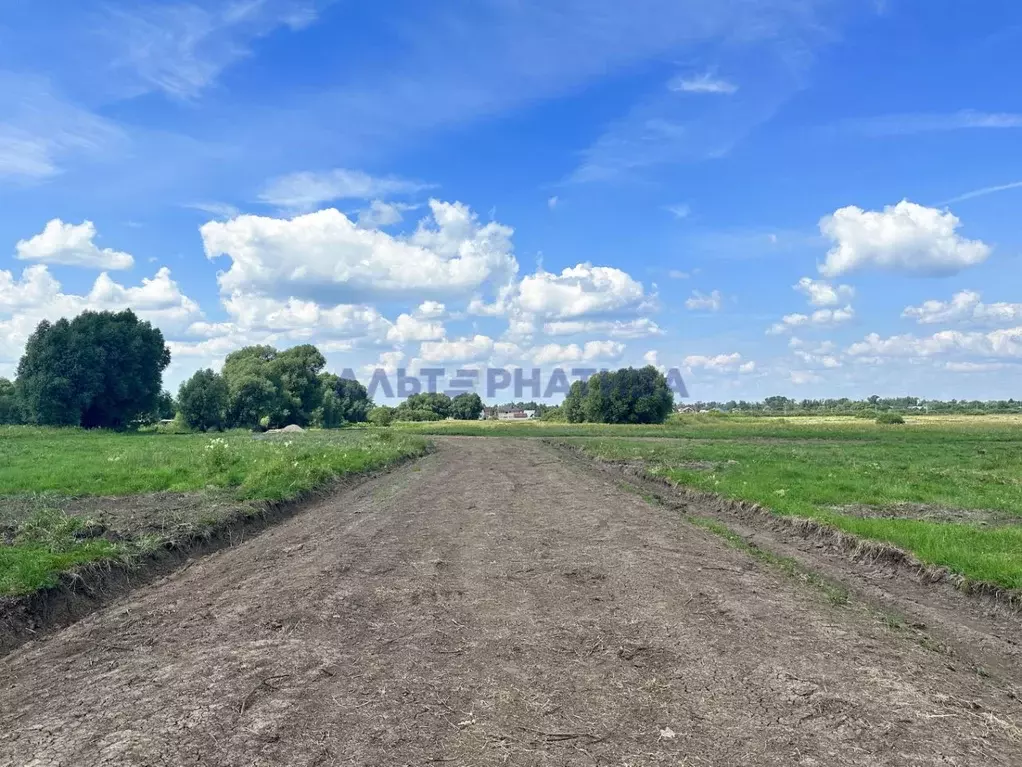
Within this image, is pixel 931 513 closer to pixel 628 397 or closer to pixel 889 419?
pixel 889 419

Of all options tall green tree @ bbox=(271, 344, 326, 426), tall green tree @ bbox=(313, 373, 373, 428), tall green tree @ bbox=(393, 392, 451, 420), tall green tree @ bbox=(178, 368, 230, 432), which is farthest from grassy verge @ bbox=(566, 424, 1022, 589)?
tall green tree @ bbox=(393, 392, 451, 420)

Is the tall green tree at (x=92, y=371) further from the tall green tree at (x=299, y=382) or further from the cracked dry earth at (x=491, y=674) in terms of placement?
the cracked dry earth at (x=491, y=674)

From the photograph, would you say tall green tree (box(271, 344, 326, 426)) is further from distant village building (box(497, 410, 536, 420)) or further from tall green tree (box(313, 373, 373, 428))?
distant village building (box(497, 410, 536, 420))

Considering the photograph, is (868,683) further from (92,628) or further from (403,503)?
(403,503)

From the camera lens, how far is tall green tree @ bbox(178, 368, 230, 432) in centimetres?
8038

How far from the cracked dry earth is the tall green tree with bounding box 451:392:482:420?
5951 inches

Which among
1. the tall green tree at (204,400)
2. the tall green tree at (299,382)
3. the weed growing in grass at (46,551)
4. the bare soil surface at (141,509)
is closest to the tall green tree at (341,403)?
the tall green tree at (299,382)

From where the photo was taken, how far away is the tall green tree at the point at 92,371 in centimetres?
6762

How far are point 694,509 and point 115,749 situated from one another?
15694mm

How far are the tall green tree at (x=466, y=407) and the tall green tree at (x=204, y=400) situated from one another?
8000 cm

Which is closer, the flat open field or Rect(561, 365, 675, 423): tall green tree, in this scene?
the flat open field

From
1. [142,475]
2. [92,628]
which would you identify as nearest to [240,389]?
[142,475]

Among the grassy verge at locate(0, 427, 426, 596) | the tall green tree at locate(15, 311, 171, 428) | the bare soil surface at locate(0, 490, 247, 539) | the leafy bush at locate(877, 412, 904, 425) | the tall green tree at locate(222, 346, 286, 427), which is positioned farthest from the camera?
the leafy bush at locate(877, 412, 904, 425)

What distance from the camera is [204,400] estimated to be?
8112 cm
